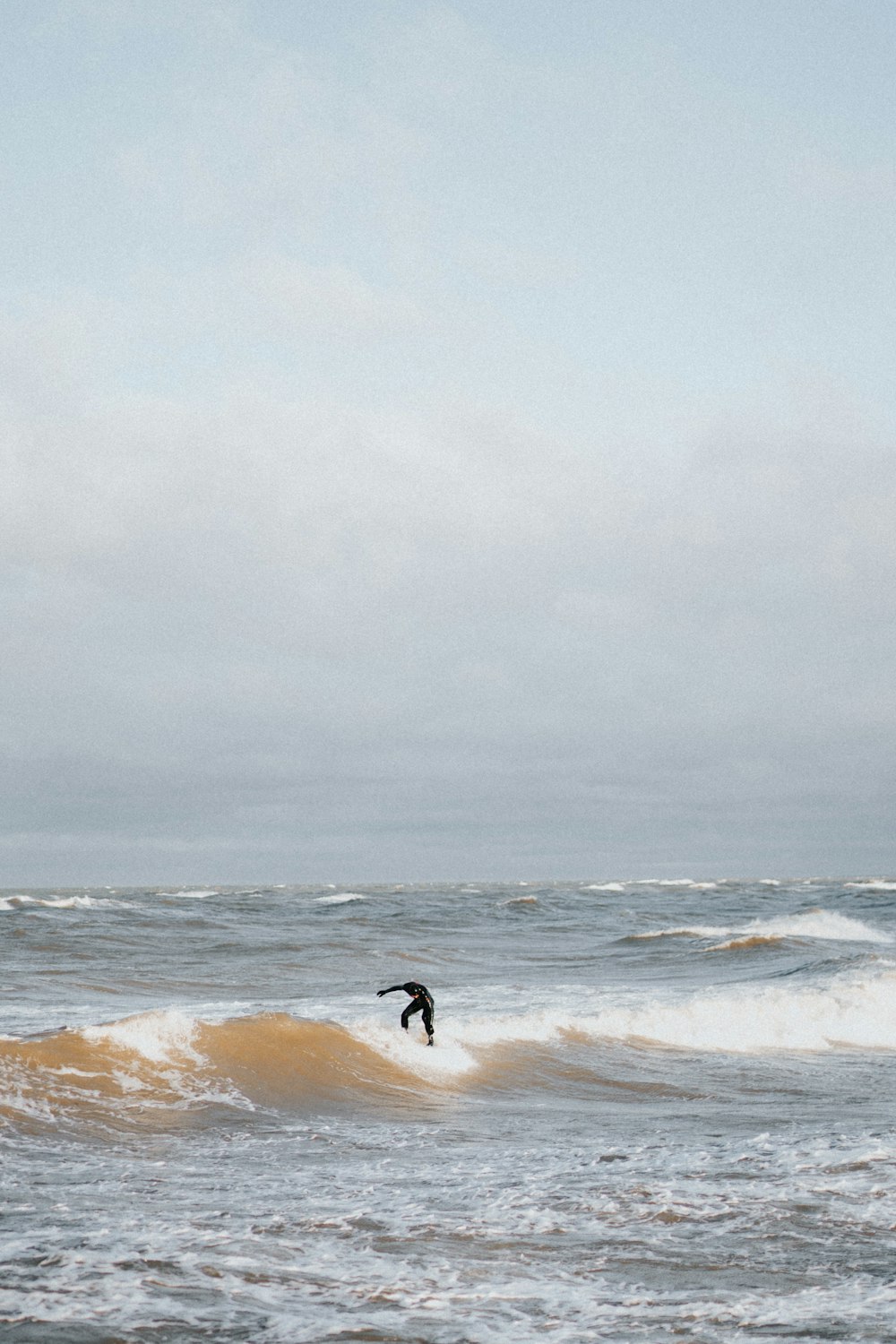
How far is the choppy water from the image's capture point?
6203 mm

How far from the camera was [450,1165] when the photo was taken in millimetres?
9594

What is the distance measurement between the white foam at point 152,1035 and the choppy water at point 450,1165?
0.14 feet

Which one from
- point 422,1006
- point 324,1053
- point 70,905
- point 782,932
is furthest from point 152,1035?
point 70,905

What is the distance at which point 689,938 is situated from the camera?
41000 mm

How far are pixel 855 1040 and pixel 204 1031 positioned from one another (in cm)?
1049

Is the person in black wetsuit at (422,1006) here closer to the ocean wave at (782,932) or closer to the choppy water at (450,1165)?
the choppy water at (450,1165)

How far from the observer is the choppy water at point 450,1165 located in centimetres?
620

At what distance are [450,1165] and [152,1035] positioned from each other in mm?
5719

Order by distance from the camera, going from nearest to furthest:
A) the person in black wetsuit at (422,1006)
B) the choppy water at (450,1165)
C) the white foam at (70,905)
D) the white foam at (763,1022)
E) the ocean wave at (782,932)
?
the choppy water at (450,1165) < the person in black wetsuit at (422,1006) < the white foam at (763,1022) < the ocean wave at (782,932) < the white foam at (70,905)

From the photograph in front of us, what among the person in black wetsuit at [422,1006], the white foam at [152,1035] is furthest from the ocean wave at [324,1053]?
the person in black wetsuit at [422,1006]

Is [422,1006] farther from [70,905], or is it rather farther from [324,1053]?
[70,905]

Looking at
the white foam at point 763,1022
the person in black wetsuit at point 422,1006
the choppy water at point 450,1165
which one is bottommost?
the white foam at point 763,1022

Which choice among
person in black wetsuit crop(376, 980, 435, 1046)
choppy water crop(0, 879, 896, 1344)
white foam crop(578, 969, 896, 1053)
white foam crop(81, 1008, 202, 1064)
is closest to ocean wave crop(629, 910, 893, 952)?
choppy water crop(0, 879, 896, 1344)

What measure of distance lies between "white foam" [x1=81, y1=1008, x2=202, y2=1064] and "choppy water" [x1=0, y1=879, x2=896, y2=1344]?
0.04 meters
